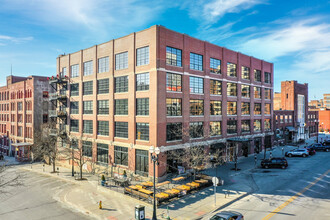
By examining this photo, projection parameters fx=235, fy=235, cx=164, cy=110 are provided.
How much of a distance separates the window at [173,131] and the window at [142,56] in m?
8.96

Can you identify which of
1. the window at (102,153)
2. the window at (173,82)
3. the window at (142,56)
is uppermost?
the window at (142,56)

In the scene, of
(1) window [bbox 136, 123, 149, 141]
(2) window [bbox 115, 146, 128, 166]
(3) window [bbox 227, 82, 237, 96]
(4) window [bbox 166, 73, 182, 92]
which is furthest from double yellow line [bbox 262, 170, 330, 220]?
(2) window [bbox 115, 146, 128, 166]

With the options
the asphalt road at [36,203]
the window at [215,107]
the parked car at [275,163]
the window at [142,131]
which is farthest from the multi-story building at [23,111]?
the parked car at [275,163]

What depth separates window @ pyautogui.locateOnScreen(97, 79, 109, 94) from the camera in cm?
3697

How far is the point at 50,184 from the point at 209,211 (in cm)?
2363

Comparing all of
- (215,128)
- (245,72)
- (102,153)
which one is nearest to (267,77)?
(245,72)

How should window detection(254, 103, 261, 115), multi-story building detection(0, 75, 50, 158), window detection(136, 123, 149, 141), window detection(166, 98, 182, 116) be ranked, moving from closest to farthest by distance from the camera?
window detection(136, 123, 149, 141), window detection(166, 98, 182, 116), window detection(254, 103, 261, 115), multi-story building detection(0, 75, 50, 158)

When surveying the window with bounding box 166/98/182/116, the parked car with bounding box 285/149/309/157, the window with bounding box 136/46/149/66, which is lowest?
the parked car with bounding box 285/149/309/157

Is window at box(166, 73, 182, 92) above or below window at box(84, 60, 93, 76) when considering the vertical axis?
below

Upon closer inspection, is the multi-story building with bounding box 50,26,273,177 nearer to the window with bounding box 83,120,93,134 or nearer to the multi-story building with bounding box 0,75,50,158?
the window with bounding box 83,120,93,134

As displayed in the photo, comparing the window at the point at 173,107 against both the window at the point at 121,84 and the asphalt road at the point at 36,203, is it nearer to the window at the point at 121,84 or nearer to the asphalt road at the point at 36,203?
the window at the point at 121,84

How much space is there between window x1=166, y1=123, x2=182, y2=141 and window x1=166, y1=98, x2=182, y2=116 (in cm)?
148

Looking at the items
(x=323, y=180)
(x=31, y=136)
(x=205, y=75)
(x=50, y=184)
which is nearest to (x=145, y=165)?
(x=50, y=184)

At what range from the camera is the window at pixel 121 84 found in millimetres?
33838
